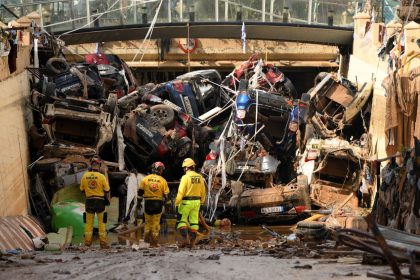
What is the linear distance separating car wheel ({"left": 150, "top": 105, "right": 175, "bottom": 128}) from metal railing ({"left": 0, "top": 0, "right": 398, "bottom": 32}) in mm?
9802

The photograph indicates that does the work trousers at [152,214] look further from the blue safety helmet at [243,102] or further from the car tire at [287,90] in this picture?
the car tire at [287,90]

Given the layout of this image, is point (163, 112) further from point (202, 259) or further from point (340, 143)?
point (202, 259)

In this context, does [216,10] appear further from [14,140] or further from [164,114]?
[14,140]

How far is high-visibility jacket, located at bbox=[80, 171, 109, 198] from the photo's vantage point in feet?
55.8

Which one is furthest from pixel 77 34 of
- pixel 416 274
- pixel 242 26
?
pixel 416 274

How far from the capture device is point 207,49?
123 feet

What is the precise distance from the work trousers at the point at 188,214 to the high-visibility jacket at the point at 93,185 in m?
1.38

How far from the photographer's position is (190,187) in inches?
657

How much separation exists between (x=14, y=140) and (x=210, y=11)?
1664 cm

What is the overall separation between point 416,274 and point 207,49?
29678 millimetres

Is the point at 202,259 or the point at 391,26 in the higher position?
the point at 391,26

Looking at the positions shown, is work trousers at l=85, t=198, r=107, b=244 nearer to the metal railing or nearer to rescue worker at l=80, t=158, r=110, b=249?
rescue worker at l=80, t=158, r=110, b=249

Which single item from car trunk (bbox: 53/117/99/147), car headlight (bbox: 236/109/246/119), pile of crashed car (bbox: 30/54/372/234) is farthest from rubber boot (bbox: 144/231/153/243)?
car headlight (bbox: 236/109/246/119)

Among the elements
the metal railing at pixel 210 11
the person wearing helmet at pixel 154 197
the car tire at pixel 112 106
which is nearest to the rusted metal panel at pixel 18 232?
the person wearing helmet at pixel 154 197
